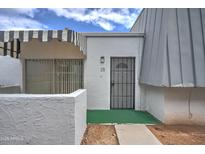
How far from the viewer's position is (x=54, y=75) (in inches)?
472

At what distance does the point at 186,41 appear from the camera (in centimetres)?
827

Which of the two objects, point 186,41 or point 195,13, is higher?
point 195,13

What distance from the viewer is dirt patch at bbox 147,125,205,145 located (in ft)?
21.1

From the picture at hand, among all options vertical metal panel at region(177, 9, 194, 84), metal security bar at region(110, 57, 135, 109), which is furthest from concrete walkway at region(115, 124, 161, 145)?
metal security bar at region(110, 57, 135, 109)

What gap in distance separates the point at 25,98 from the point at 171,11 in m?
6.42

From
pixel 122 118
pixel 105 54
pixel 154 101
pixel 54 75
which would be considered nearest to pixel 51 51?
pixel 54 75

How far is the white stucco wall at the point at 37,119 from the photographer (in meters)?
4.89

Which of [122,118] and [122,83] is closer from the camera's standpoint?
[122,118]

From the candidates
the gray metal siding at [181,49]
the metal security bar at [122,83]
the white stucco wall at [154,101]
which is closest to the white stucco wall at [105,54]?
the metal security bar at [122,83]

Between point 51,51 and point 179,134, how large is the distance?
25.9 feet

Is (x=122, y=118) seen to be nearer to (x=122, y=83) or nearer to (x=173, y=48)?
(x=122, y=83)

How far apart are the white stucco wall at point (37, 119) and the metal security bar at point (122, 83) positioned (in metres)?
7.13
